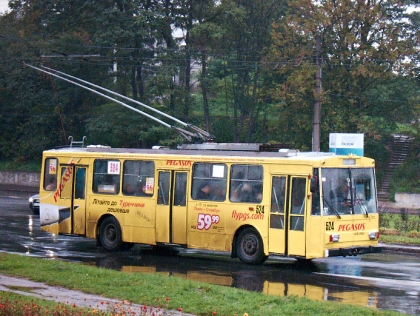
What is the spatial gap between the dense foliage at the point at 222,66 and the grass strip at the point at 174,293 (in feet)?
79.5

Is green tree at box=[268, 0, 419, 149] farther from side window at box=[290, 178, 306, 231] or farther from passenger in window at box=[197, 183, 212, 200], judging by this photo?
side window at box=[290, 178, 306, 231]

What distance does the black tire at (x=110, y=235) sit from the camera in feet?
64.2

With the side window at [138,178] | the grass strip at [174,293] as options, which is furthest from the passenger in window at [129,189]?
the grass strip at [174,293]

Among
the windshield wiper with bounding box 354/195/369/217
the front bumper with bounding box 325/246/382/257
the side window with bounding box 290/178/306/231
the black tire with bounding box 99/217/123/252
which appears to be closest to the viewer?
the front bumper with bounding box 325/246/382/257

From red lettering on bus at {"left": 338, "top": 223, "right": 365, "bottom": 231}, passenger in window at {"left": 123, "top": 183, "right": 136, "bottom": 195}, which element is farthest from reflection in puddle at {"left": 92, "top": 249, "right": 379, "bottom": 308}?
passenger in window at {"left": 123, "top": 183, "right": 136, "bottom": 195}

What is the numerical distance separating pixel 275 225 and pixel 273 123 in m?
31.9

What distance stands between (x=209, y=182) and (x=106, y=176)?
3.60 meters

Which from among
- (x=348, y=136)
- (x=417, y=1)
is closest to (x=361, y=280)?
(x=348, y=136)

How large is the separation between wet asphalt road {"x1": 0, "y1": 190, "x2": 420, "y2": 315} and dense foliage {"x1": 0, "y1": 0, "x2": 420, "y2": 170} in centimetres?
1839

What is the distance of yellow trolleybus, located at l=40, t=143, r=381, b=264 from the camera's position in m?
16.1

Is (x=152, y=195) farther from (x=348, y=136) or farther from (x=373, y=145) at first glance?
(x=373, y=145)

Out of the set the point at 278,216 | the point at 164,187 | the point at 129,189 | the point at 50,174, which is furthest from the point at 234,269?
the point at 50,174

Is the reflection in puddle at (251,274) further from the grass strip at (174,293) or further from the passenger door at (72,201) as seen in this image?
the passenger door at (72,201)

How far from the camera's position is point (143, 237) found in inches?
749
